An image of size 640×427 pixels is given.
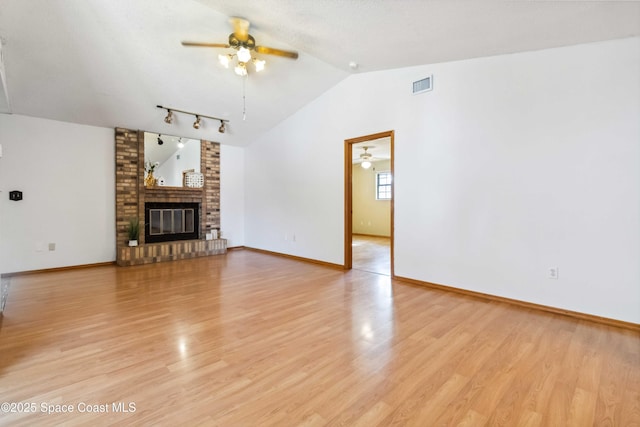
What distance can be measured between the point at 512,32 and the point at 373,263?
3.73 m

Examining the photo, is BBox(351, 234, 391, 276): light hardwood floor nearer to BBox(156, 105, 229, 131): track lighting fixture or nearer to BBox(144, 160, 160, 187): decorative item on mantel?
BBox(156, 105, 229, 131): track lighting fixture

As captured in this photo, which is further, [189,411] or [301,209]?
[301,209]

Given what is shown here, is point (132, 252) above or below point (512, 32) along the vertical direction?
below

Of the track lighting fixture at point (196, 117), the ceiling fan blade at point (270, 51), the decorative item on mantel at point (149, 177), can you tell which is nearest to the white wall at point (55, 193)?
the decorative item on mantel at point (149, 177)

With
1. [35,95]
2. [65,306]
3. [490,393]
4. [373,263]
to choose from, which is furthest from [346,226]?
[35,95]

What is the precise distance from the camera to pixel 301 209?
566cm

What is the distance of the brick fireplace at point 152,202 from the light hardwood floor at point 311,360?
5.89 feet

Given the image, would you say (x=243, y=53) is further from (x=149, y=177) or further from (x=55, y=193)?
(x=55, y=193)

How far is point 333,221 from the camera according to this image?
200 inches

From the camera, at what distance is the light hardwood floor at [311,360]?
5.17 ft

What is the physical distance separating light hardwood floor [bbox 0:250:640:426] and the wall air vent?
262cm

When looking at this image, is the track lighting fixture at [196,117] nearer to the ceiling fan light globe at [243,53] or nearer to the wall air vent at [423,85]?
the ceiling fan light globe at [243,53]

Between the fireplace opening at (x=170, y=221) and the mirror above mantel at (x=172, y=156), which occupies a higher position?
the mirror above mantel at (x=172, y=156)

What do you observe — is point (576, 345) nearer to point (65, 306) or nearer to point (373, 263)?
point (373, 263)
